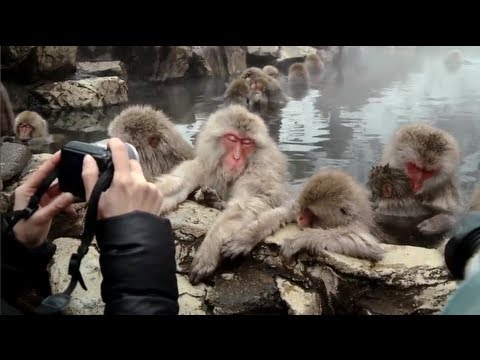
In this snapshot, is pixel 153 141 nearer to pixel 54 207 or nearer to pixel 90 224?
pixel 54 207

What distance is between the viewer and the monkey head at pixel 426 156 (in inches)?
102

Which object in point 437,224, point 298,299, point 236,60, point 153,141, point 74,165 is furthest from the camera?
point 236,60

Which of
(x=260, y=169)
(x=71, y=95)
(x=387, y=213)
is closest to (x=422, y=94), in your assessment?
(x=387, y=213)

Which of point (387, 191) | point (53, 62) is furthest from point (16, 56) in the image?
point (387, 191)

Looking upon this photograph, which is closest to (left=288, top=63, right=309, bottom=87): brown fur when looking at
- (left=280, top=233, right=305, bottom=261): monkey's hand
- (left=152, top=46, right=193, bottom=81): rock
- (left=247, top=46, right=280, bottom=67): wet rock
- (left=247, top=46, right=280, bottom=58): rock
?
(left=247, top=46, right=280, bottom=67): wet rock

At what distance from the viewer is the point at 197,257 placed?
203 cm

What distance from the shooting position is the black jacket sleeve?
960 mm

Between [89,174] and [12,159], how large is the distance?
1.62 m

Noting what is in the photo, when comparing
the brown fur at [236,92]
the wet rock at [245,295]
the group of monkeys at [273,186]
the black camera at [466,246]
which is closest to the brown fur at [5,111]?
the group of monkeys at [273,186]

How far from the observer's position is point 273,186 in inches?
93.2

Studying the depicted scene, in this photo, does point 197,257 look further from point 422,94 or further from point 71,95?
point 422,94

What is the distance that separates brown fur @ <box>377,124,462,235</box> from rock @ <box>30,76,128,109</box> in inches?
69.2

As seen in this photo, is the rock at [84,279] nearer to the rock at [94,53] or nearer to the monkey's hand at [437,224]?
the rock at [94,53]

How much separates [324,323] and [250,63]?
2787 mm
